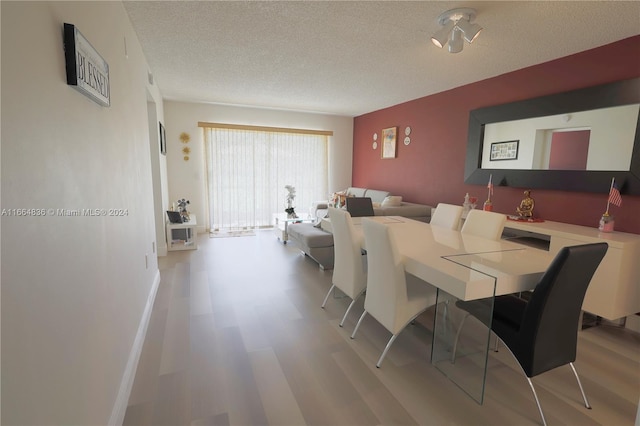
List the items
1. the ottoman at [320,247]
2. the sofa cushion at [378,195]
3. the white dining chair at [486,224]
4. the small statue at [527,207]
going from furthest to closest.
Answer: the sofa cushion at [378,195] < the ottoman at [320,247] < the small statue at [527,207] < the white dining chair at [486,224]

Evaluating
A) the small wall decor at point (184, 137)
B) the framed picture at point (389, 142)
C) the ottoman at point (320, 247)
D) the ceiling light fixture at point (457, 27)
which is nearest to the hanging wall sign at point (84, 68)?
the ceiling light fixture at point (457, 27)

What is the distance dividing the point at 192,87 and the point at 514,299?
4754mm

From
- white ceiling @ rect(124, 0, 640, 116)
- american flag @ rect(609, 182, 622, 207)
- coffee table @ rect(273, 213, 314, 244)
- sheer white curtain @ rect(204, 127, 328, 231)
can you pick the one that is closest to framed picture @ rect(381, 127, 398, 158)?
white ceiling @ rect(124, 0, 640, 116)

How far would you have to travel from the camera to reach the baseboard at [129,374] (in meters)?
1.53

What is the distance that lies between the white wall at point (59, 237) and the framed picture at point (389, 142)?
4616 mm

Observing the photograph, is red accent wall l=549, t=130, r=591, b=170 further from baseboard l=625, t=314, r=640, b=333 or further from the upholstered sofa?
the upholstered sofa

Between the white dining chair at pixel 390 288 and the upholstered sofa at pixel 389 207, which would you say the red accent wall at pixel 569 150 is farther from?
the white dining chair at pixel 390 288

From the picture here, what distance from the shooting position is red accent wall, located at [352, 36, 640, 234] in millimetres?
2834

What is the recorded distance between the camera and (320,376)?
1.95m

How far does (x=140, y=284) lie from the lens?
7.95 feet

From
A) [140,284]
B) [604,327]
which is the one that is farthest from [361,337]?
[604,327]

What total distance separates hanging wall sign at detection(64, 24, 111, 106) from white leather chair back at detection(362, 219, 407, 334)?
5.26ft

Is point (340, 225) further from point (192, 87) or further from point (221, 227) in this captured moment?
point (221, 227)

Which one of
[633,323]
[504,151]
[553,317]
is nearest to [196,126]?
[504,151]
